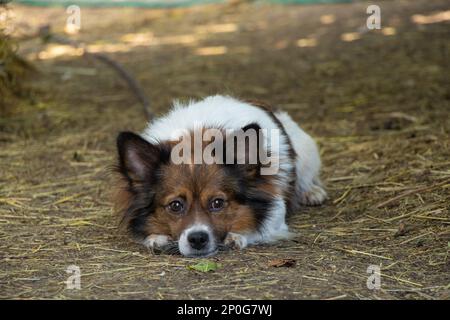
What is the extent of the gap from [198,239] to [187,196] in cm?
34

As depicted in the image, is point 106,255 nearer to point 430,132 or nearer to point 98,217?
point 98,217

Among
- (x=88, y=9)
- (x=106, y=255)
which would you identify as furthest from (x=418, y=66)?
(x=88, y=9)

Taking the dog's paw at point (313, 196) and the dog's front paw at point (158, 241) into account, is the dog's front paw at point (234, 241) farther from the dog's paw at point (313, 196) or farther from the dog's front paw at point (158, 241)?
the dog's paw at point (313, 196)

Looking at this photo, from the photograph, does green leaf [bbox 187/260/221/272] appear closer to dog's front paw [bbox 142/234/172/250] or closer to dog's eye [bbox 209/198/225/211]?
dog's eye [bbox 209/198/225/211]

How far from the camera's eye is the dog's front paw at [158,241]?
622 cm

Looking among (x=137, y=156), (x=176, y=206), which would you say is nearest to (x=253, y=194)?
(x=176, y=206)

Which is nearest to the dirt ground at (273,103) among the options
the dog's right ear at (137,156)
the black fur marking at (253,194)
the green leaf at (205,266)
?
the green leaf at (205,266)

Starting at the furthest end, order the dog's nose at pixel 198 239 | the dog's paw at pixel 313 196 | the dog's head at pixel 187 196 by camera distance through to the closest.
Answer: the dog's paw at pixel 313 196, the dog's head at pixel 187 196, the dog's nose at pixel 198 239

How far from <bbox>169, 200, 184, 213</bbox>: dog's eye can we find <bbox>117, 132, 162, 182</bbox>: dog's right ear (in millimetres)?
346

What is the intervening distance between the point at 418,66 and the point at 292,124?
17.5 ft

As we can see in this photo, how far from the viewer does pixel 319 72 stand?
13.0m

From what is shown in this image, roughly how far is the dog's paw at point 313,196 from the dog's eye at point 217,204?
1659 mm

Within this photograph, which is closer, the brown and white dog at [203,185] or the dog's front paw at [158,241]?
the brown and white dog at [203,185]
